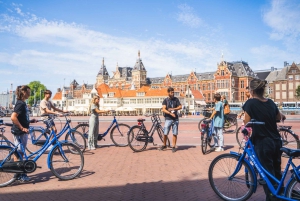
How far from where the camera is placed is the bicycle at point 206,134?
8483 mm

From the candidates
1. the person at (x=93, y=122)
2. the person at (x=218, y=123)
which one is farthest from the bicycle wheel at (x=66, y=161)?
the person at (x=218, y=123)

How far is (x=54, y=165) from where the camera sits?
5789 millimetres

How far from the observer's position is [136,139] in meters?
9.17

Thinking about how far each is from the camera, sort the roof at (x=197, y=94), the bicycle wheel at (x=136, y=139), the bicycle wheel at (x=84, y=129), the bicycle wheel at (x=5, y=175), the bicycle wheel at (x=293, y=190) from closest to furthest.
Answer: the bicycle wheel at (x=293, y=190)
the bicycle wheel at (x=5, y=175)
the bicycle wheel at (x=136, y=139)
the bicycle wheel at (x=84, y=129)
the roof at (x=197, y=94)

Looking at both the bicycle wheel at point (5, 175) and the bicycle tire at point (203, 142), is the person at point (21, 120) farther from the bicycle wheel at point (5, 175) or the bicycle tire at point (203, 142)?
the bicycle tire at point (203, 142)

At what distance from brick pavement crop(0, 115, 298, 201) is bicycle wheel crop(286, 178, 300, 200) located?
96 centimetres

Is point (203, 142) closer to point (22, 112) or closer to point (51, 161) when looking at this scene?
point (51, 161)

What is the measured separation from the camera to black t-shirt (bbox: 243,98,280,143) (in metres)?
4.14

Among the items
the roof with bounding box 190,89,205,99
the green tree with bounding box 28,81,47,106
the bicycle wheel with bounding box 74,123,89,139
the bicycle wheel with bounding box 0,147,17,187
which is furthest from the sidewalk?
the green tree with bounding box 28,81,47,106

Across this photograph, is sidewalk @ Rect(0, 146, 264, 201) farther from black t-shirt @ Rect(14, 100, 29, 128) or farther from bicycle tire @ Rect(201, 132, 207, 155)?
black t-shirt @ Rect(14, 100, 29, 128)

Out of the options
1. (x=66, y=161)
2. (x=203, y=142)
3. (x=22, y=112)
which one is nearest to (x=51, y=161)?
(x=66, y=161)

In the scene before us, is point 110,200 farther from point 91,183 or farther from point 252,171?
point 252,171

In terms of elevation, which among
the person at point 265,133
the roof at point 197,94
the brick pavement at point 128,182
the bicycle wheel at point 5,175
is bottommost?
the brick pavement at point 128,182

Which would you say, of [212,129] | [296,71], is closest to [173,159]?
[212,129]
